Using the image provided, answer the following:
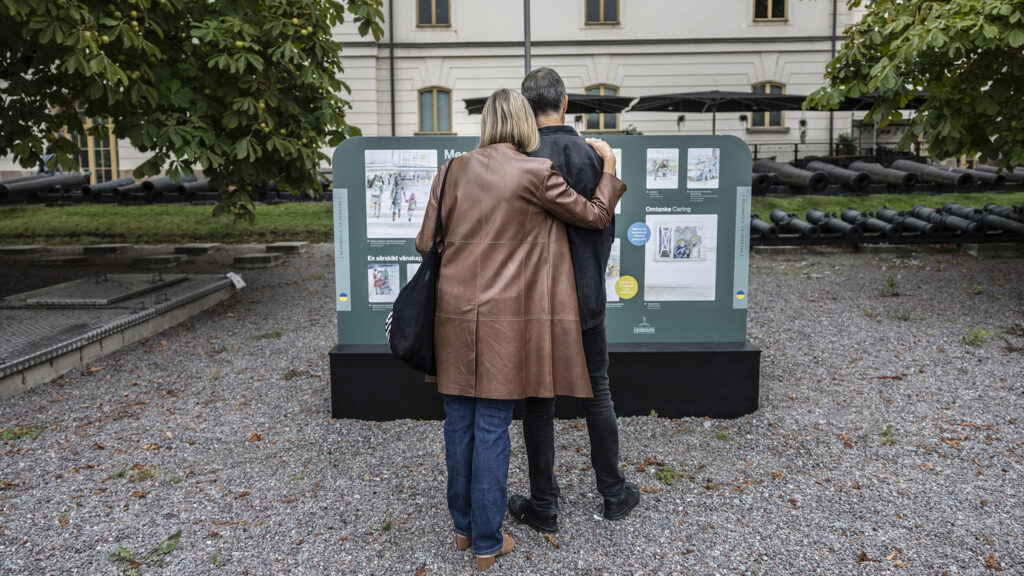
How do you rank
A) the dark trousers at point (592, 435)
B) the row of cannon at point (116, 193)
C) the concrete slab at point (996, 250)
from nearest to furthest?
1. the dark trousers at point (592, 435)
2. the concrete slab at point (996, 250)
3. the row of cannon at point (116, 193)

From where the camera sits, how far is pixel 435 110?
82.2 feet

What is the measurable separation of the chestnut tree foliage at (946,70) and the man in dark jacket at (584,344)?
16.5ft

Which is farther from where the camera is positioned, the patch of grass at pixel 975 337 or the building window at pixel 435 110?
the building window at pixel 435 110

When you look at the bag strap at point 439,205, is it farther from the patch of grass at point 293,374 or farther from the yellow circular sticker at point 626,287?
the patch of grass at point 293,374

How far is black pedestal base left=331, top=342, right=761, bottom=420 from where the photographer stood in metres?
4.68

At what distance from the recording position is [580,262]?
9.93 feet

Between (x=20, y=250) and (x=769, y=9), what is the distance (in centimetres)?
2240

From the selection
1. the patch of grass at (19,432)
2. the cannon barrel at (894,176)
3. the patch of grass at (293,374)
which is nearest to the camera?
the patch of grass at (19,432)

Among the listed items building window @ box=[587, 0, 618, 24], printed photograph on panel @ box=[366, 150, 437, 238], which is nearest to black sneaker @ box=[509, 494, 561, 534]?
printed photograph on panel @ box=[366, 150, 437, 238]

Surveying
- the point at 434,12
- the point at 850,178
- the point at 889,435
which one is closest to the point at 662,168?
the point at 889,435

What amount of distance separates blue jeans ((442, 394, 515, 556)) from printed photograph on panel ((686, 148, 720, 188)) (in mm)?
2374

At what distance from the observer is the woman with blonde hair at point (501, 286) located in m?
2.81

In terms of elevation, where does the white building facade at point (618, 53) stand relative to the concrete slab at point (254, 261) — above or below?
above

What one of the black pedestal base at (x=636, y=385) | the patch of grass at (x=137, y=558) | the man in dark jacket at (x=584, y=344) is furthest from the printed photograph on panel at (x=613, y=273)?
the patch of grass at (x=137, y=558)
